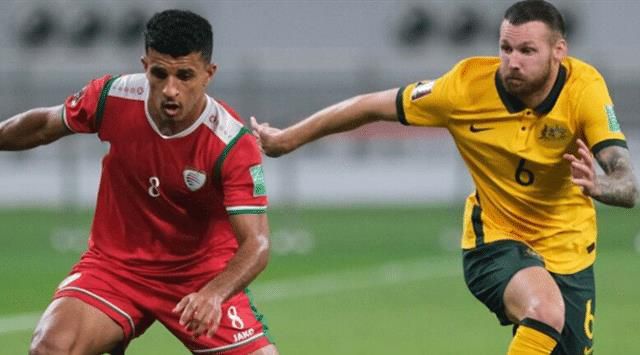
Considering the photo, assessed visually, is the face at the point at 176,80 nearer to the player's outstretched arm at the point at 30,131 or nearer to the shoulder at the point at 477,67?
the player's outstretched arm at the point at 30,131

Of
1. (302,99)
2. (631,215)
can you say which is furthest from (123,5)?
(631,215)

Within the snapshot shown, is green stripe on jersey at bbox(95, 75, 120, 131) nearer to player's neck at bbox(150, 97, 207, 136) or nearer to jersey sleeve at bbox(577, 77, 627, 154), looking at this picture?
player's neck at bbox(150, 97, 207, 136)

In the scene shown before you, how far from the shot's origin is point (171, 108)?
768 centimetres

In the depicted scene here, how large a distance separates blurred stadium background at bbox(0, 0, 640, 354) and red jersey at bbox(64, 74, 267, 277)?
11.9 feet

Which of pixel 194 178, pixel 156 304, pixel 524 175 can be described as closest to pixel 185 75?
pixel 194 178

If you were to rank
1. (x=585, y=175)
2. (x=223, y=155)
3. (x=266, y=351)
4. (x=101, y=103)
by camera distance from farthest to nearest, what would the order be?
1. (x=266, y=351)
2. (x=101, y=103)
3. (x=223, y=155)
4. (x=585, y=175)

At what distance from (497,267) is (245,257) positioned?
1.59m

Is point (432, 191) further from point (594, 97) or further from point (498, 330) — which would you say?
point (594, 97)

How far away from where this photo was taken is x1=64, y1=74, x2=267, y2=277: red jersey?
25.7 ft

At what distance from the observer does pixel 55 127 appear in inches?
316

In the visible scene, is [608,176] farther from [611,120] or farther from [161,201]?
[161,201]

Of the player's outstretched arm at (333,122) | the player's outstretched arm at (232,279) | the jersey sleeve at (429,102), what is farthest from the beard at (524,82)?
the player's outstretched arm at (232,279)

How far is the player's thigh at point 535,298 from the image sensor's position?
8062mm

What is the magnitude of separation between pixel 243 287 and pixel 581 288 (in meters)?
1.97
